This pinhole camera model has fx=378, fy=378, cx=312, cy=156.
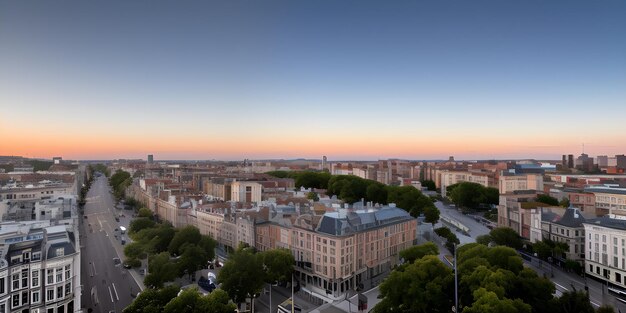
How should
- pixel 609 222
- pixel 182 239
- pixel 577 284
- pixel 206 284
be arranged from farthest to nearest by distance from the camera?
pixel 182 239 → pixel 609 222 → pixel 577 284 → pixel 206 284

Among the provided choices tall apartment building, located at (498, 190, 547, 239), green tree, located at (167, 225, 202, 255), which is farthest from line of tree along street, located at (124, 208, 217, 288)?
tall apartment building, located at (498, 190, 547, 239)

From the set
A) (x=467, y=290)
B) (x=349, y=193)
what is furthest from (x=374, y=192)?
(x=467, y=290)

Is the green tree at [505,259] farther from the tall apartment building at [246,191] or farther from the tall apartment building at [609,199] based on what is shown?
the tall apartment building at [246,191]

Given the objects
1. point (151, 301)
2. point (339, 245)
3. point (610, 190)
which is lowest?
point (151, 301)

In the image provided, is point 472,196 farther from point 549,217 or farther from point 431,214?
point 549,217

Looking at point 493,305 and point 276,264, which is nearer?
point 493,305

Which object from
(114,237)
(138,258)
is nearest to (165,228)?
(138,258)
